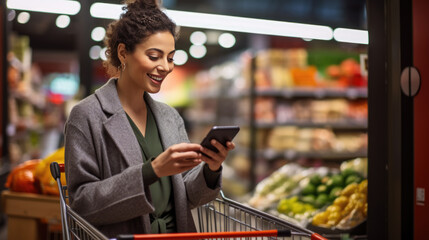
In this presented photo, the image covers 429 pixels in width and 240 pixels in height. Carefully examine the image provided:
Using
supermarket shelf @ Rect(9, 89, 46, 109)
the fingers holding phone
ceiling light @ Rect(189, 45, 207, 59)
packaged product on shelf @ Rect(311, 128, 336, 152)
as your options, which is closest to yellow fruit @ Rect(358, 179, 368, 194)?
the fingers holding phone

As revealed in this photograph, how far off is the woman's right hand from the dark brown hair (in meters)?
0.53

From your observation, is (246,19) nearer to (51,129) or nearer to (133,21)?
(133,21)

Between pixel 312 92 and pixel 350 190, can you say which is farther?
pixel 312 92

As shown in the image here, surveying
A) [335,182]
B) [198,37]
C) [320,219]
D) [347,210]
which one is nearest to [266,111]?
[335,182]

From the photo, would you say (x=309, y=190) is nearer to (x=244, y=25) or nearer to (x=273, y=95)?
(x=244, y=25)

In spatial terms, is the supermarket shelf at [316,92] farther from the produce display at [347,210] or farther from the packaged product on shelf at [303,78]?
the produce display at [347,210]

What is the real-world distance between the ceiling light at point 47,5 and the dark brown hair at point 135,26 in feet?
11.4

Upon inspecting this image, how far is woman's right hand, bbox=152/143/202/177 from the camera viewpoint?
5.70ft

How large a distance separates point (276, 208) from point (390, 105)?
2.00 meters

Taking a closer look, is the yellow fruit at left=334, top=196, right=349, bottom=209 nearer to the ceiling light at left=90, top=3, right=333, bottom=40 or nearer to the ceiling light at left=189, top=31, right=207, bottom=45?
the ceiling light at left=90, top=3, right=333, bottom=40

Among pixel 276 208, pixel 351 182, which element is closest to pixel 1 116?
pixel 276 208

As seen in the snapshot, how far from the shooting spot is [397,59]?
2.92 metres

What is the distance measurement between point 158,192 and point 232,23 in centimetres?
370

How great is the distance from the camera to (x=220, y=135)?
5.82ft
